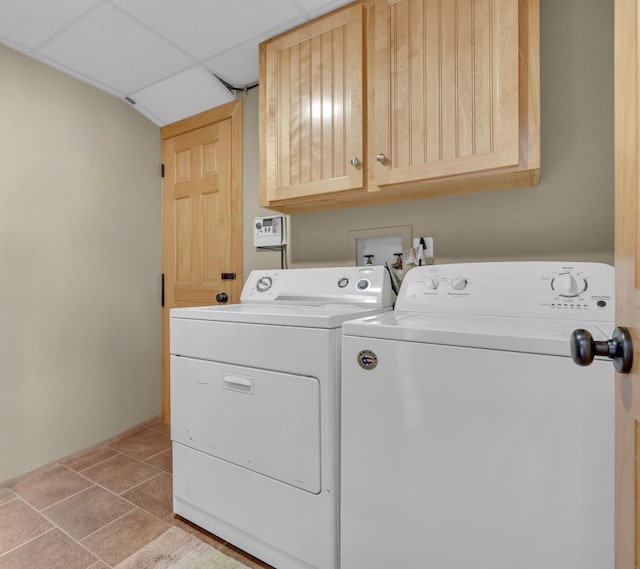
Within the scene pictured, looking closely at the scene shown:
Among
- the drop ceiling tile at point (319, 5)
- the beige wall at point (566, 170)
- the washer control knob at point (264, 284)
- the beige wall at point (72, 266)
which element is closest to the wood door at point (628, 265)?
the beige wall at point (566, 170)

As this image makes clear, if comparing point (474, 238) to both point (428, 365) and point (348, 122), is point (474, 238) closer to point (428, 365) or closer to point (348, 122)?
point (348, 122)

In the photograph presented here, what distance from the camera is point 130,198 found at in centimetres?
249

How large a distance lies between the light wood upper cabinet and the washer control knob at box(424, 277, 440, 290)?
1.23ft

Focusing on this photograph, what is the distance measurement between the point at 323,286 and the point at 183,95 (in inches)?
62.7

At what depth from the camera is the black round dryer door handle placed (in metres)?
0.48

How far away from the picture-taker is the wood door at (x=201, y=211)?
2.35 meters

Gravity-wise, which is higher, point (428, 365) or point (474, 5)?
→ point (474, 5)

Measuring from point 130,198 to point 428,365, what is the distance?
7.60 ft

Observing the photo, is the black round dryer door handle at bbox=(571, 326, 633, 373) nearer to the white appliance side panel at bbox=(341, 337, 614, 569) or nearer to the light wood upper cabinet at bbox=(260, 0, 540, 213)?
the white appliance side panel at bbox=(341, 337, 614, 569)

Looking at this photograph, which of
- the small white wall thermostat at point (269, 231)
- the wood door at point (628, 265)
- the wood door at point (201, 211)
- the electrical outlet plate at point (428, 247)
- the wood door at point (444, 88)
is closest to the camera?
the wood door at point (628, 265)

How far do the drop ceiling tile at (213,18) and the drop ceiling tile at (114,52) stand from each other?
98mm

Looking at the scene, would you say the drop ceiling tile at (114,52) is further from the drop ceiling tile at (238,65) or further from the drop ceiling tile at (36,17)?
the drop ceiling tile at (238,65)

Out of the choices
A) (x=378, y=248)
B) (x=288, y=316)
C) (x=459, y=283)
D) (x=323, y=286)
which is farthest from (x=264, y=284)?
(x=459, y=283)

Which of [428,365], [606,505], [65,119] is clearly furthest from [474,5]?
[65,119]
